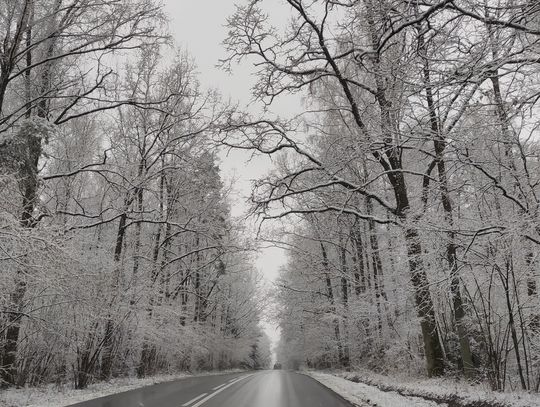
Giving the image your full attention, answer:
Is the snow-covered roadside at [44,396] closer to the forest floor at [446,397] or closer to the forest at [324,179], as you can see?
the forest at [324,179]

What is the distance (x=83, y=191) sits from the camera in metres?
24.6

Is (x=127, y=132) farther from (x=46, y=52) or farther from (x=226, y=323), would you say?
(x=226, y=323)

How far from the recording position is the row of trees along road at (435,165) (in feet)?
16.4

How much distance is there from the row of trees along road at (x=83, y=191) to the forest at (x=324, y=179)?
8 centimetres

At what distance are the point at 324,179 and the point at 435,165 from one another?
3.36m

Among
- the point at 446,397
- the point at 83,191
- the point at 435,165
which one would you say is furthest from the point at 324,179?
the point at 83,191

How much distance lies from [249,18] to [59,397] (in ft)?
36.1

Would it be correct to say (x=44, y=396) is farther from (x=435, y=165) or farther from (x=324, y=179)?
(x=435, y=165)

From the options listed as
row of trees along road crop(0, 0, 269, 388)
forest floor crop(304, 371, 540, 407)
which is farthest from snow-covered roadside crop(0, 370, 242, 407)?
forest floor crop(304, 371, 540, 407)

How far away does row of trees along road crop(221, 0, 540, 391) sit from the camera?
4996 mm

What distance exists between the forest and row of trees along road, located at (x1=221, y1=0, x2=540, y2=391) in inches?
2.6

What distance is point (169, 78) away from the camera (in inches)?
811

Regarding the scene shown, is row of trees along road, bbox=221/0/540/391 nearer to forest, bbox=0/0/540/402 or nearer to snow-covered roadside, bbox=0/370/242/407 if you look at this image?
forest, bbox=0/0/540/402

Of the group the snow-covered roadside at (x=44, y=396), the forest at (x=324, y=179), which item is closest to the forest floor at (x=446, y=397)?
the forest at (x=324, y=179)
